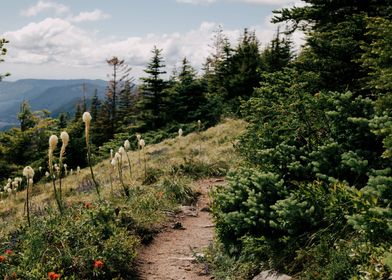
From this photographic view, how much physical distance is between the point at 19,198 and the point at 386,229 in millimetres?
16947

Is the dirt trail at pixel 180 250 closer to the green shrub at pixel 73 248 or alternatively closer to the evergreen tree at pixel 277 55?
the green shrub at pixel 73 248

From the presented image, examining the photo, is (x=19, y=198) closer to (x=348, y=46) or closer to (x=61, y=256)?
(x=61, y=256)

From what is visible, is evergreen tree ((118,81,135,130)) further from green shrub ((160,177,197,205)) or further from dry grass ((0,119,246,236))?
green shrub ((160,177,197,205))

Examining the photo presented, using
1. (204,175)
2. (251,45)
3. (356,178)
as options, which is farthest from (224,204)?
(251,45)

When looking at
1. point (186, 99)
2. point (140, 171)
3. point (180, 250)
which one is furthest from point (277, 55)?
point (180, 250)

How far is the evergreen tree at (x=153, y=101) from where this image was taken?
99.2 feet

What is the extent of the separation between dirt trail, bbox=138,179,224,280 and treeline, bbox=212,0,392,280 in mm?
655

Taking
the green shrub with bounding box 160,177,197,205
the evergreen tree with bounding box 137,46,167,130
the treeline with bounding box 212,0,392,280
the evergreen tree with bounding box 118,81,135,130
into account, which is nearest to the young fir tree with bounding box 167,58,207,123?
the evergreen tree with bounding box 137,46,167,130

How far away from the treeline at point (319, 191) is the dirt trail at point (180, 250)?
66cm

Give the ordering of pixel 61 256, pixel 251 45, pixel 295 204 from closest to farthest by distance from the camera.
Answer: pixel 295 204 < pixel 61 256 < pixel 251 45

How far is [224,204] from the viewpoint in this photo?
6.41m

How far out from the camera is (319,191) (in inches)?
197

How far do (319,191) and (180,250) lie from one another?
11.8 ft

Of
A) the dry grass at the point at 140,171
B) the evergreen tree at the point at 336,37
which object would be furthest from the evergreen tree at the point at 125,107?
the evergreen tree at the point at 336,37
